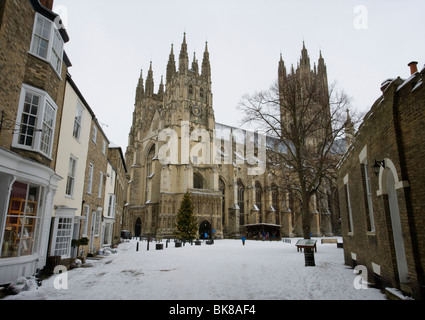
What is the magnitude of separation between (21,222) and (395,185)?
367 inches

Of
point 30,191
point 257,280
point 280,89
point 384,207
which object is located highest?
point 280,89

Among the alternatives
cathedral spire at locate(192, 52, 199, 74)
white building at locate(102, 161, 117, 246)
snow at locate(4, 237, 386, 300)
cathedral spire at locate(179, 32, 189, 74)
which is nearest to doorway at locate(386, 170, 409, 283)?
snow at locate(4, 237, 386, 300)

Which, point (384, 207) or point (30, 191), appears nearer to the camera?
point (384, 207)

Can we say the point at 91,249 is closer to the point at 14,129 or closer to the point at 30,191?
the point at 30,191

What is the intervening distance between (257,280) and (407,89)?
6.15 m

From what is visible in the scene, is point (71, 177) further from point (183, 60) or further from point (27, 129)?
point (183, 60)

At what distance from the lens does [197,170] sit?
146 ft

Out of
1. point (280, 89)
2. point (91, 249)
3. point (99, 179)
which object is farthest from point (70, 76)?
point (280, 89)

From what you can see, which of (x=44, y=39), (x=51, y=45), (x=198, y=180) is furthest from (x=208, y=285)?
(x=198, y=180)

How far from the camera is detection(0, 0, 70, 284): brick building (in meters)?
6.69

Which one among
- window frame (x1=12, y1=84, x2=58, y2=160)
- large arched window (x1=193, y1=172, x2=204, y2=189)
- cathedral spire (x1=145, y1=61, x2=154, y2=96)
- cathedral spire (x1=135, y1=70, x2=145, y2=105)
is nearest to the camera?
window frame (x1=12, y1=84, x2=58, y2=160)

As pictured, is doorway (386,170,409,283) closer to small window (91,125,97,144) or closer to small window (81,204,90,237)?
small window (81,204,90,237)

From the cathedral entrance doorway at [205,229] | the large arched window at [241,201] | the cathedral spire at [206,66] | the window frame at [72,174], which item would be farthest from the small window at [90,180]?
the cathedral spire at [206,66]

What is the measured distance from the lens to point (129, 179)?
158ft
